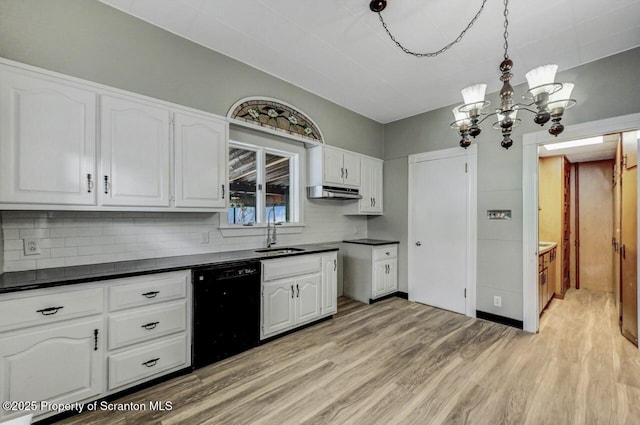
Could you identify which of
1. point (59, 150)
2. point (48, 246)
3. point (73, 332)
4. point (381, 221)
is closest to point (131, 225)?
point (48, 246)

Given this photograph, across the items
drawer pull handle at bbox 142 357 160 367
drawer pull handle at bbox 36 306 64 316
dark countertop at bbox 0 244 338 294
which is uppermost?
dark countertop at bbox 0 244 338 294

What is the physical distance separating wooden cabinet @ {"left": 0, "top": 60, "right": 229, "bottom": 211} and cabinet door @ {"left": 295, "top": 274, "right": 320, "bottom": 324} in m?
1.27

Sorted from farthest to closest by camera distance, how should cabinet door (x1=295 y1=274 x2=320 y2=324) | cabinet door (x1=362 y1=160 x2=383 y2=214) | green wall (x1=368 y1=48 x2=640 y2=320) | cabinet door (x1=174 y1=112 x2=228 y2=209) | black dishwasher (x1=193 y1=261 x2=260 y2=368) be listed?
cabinet door (x1=362 y1=160 x2=383 y2=214) < cabinet door (x1=295 y1=274 x2=320 y2=324) < green wall (x1=368 y1=48 x2=640 y2=320) < cabinet door (x1=174 y1=112 x2=228 y2=209) < black dishwasher (x1=193 y1=261 x2=260 y2=368)

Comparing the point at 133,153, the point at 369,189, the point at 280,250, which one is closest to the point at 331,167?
the point at 369,189

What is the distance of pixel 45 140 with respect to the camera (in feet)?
6.09

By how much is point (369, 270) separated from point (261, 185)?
201 cm

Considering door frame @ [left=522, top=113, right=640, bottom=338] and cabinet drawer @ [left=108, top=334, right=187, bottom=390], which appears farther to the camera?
door frame @ [left=522, top=113, right=640, bottom=338]

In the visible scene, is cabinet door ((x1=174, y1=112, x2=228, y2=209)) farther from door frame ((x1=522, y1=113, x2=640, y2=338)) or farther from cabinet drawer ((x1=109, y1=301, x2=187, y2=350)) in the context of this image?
door frame ((x1=522, y1=113, x2=640, y2=338))

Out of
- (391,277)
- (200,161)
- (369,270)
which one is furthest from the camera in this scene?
(391,277)

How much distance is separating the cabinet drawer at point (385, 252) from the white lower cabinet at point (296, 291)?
0.89m

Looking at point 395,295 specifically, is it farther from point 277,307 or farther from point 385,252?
point 277,307

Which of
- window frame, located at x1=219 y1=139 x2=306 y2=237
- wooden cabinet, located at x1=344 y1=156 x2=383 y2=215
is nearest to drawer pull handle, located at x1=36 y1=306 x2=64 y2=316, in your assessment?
window frame, located at x1=219 y1=139 x2=306 y2=237

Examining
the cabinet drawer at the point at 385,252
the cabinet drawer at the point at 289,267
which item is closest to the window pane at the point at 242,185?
the cabinet drawer at the point at 289,267

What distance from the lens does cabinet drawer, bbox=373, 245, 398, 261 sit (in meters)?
4.12
